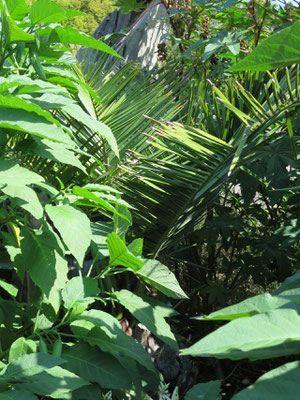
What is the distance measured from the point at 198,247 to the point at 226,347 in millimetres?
2479

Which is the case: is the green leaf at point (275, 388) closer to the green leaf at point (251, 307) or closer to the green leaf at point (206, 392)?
the green leaf at point (251, 307)

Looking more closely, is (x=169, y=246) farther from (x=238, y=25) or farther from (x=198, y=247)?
(x=238, y=25)

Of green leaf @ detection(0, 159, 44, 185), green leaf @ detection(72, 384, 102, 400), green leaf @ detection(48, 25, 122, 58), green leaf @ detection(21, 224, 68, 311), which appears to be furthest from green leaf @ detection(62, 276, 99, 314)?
green leaf @ detection(48, 25, 122, 58)

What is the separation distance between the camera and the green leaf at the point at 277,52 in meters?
0.68

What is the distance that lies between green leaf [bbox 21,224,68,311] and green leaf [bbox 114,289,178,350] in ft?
0.92

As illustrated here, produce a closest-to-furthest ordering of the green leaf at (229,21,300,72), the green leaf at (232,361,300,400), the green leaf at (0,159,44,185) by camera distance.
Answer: the green leaf at (232,361,300,400) → the green leaf at (229,21,300,72) → the green leaf at (0,159,44,185)

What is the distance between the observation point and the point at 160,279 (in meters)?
1.73

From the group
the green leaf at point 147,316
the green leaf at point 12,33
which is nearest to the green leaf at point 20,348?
the green leaf at point 147,316

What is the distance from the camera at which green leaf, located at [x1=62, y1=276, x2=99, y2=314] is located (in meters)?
1.47

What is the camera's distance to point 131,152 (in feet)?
7.47

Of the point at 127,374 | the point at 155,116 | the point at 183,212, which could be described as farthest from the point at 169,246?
the point at 127,374

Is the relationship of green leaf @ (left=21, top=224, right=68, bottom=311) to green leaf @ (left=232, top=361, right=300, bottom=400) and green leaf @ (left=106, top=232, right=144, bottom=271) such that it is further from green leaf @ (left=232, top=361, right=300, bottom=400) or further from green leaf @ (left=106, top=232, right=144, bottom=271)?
green leaf @ (left=232, top=361, right=300, bottom=400)

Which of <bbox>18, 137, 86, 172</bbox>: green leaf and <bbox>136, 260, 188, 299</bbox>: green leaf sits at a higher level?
<bbox>18, 137, 86, 172</bbox>: green leaf

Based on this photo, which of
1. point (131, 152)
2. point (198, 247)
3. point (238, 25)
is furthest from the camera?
point (238, 25)
